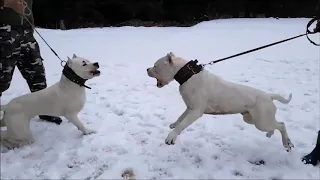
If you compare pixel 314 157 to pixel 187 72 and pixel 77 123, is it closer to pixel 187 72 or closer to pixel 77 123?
pixel 187 72

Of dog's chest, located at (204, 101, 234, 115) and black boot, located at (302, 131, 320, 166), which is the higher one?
dog's chest, located at (204, 101, 234, 115)

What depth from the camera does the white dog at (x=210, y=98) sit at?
3178 mm

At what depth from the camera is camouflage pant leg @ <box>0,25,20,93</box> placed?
349 centimetres

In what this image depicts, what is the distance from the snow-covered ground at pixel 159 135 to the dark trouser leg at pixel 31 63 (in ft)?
1.35

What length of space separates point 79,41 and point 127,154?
6.72 meters

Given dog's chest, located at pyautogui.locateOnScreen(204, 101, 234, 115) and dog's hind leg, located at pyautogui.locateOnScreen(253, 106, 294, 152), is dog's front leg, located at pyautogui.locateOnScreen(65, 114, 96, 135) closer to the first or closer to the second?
dog's chest, located at pyautogui.locateOnScreen(204, 101, 234, 115)

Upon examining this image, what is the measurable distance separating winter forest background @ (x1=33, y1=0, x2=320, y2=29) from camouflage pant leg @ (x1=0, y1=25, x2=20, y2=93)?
33.7 feet

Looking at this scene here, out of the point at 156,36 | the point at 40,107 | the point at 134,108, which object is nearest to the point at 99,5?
the point at 156,36

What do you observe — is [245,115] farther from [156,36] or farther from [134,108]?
[156,36]

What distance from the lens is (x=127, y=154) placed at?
3.35 meters

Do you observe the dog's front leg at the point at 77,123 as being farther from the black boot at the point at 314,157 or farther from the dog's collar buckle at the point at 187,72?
the black boot at the point at 314,157

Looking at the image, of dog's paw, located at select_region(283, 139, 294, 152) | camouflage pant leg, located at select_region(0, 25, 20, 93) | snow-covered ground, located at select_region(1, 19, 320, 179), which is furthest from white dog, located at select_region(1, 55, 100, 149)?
dog's paw, located at select_region(283, 139, 294, 152)

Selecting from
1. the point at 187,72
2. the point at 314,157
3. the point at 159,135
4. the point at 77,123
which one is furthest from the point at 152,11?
the point at 314,157

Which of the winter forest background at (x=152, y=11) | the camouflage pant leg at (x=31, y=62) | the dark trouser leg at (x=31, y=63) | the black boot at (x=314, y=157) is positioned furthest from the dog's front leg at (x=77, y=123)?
the winter forest background at (x=152, y=11)
